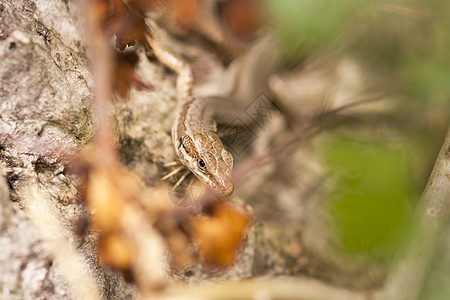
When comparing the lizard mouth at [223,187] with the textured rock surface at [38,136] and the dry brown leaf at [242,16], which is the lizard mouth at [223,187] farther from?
the dry brown leaf at [242,16]

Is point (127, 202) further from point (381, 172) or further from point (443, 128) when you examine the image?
point (443, 128)

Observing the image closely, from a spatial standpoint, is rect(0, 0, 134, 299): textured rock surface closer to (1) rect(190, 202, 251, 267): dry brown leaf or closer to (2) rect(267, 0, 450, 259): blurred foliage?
(1) rect(190, 202, 251, 267): dry brown leaf

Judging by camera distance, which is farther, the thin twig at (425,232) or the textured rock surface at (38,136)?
the thin twig at (425,232)

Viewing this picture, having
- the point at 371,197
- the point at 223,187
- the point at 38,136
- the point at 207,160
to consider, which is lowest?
the point at 371,197

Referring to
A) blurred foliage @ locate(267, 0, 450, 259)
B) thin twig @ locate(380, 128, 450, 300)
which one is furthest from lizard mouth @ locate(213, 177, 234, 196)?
thin twig @ locate(380, 128, 450, 300)

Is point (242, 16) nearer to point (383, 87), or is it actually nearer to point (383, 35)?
point (383, 35)

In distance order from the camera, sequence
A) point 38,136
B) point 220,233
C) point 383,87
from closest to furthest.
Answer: point 38,136, point 220,233, point 383,87

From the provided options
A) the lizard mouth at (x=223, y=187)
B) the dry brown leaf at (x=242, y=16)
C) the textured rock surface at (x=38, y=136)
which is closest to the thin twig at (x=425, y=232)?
the lizard mouth at (x=223, y=187)

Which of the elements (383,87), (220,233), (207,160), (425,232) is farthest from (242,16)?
(425,232)

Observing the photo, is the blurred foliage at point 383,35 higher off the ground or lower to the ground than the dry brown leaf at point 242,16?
lower
